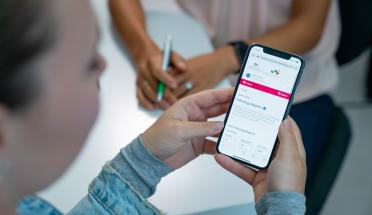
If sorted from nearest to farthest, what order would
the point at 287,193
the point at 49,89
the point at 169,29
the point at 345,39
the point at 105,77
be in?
the point at 49,89, the point at 287,193, the point at 105,77, the point at 169,29, the point at 345,39

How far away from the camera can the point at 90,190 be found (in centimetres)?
76

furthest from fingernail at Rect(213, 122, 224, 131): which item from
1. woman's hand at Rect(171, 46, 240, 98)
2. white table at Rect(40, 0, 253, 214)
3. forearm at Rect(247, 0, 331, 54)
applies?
forearm at Rect(247, 0, 331, 54)

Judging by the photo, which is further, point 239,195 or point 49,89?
point 239,195

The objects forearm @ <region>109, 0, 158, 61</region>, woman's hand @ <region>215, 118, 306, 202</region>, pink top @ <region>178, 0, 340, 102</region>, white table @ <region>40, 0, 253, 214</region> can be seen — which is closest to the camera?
woman's hand @ <region>215, 118, 306, 202</region>

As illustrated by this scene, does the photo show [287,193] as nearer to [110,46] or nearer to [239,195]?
[239,195]

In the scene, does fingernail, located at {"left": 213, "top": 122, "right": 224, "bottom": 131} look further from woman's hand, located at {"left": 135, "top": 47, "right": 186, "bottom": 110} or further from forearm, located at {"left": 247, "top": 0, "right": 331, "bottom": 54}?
forearm, located at {"left": 247, "top": 0, "right": 331, "bottom": 54}

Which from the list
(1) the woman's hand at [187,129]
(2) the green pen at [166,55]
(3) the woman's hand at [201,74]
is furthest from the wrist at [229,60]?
(1) the woman's hand at [187,129]

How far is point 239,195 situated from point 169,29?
1.43 ft

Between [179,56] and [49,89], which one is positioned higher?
[49,89]

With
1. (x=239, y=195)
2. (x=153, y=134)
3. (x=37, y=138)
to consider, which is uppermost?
(x=37, y=138)

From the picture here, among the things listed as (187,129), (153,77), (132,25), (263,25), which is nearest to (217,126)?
(187,129)

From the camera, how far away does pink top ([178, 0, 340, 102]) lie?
119cm

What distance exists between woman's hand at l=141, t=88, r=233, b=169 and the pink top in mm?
416

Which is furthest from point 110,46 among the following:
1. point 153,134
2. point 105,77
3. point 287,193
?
point 287,193
